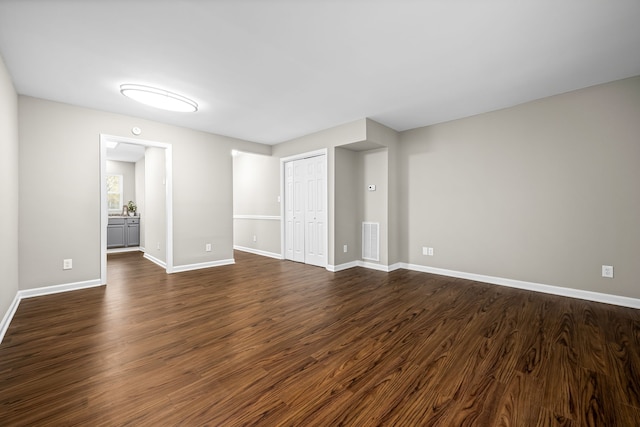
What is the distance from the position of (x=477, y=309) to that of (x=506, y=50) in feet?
8.51

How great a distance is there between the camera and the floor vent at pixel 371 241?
15.7ft

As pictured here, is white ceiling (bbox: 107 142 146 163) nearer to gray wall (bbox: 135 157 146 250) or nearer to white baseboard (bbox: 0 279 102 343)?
gray wall (bbox: 135 157 146 250)

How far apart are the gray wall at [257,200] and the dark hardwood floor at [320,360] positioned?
2898 mm

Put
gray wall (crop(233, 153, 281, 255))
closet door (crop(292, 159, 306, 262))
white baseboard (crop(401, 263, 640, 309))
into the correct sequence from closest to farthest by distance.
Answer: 1. white baseboard (crop(401, 263, 640, 309))
2. closet door (crop(292, 159, 306, 262))
3. gray wall (crop(233, 153, 281, 255))

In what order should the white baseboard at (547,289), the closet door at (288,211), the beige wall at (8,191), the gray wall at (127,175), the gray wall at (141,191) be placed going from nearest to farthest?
1. the beige wall at (8,191)
2. the white baseboard at (547,289)
3. the closet door at (288,211)
4. the gray wall at (141,191)
5. the gray wall at (127,175)

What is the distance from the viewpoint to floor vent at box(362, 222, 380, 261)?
480 centimetres

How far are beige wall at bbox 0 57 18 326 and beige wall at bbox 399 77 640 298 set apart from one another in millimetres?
5205

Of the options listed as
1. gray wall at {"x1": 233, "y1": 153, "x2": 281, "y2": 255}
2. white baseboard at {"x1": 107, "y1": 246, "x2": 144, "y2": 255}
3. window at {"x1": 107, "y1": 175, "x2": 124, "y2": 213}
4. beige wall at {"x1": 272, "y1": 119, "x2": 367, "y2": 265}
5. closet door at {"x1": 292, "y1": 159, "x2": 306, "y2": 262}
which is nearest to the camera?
Answer: beige wall at {"x1": 272, "y1": 119, "x2": 367, "y2": 265}

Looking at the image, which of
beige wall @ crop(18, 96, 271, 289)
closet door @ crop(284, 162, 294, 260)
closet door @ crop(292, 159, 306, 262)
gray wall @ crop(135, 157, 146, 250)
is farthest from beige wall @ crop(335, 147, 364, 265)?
gray wall @ crop(135, 157, 146, 250)

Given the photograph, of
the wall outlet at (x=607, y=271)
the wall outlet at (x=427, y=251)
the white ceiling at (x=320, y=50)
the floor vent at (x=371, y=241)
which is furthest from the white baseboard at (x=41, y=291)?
the wall outlet at (x=607, y=271)

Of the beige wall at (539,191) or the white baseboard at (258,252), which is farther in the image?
the white baseboard at (258,252)

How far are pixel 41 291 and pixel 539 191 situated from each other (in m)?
6.63

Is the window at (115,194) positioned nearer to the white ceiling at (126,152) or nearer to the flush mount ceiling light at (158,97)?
the white ceiling at (126,152)

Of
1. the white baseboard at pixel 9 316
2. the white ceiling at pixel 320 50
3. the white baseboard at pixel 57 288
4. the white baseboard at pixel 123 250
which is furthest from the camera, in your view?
the white baseboard at pixel 123 250
